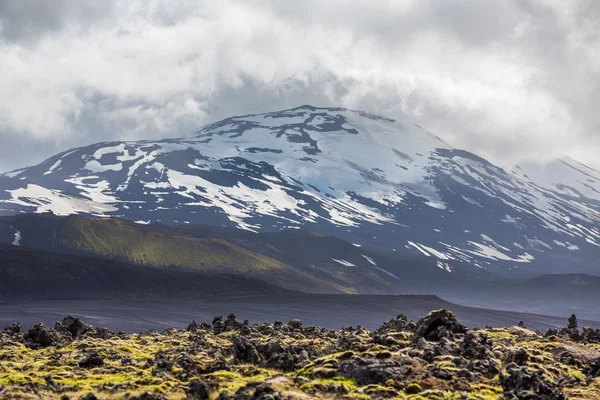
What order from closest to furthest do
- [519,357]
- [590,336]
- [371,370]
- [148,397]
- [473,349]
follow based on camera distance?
[148,397]
[371,370]
[519,357]
[473,349]
[590,336]

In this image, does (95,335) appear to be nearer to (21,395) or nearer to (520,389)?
(21,395)

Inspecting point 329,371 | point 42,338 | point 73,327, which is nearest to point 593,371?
point 329,371

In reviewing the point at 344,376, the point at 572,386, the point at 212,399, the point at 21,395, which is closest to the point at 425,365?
the point at 344,376

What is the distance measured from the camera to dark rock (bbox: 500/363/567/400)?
3072cm

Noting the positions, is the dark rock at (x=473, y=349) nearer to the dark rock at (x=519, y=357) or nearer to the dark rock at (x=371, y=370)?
the dark rock at (x=519, y=357)

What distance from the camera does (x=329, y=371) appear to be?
1508 inches

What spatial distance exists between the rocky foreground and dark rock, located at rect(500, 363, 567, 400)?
0.14 feet

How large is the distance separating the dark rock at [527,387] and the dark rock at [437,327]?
1616 centimetres

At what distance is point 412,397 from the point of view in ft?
108

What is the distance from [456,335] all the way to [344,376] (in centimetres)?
1594

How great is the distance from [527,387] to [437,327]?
787 inches

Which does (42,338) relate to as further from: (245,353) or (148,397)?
(148,397)

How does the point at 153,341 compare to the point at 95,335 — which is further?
the point at 95,335

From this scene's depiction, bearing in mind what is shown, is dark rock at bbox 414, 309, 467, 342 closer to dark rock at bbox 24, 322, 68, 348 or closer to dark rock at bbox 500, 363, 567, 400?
dark rock at bbox 500, 363, 567, 400
